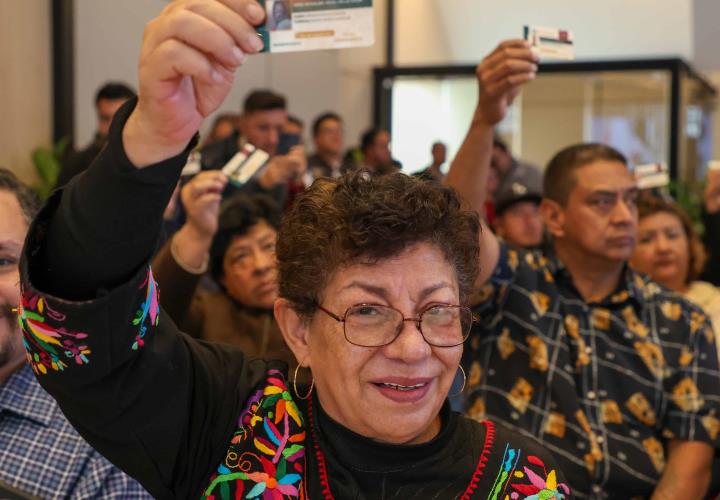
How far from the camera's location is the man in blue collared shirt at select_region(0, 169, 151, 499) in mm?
1720

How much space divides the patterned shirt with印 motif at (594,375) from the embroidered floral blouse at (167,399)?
105 centimetres

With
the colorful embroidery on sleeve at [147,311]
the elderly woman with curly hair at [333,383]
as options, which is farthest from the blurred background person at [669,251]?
the colorful embroidery on sleeve at [147,311]

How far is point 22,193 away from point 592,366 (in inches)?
61.4

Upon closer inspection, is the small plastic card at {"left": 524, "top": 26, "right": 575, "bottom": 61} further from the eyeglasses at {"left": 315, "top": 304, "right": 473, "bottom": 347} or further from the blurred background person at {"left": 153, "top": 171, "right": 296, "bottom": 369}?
the eyeglasses at {"left": 315, "top": 304, "right": 473, "bottom": 347}

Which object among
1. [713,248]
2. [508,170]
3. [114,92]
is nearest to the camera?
[713,248]

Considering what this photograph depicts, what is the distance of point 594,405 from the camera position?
8.92 ft

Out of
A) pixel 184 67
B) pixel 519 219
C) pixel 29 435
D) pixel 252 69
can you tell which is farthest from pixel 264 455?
pixel 252 69

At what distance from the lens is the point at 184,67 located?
108 centimetres

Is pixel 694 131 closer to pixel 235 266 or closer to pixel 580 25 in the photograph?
pixel 580 25

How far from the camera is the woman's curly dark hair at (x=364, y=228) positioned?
4.94 feet

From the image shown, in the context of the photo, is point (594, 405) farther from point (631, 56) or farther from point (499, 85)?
point (631, 56)

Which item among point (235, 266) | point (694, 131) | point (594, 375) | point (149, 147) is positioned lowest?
point (594, 375)

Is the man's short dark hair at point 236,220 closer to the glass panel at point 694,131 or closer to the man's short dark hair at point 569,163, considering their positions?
the man's short dark hair at point 569,163

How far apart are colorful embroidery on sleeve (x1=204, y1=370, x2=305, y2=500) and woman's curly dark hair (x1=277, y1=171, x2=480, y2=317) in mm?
159
